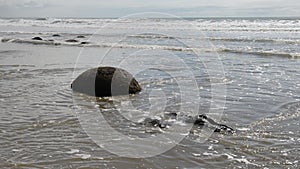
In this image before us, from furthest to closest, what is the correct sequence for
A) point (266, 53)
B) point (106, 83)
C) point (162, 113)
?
point (266, 53) → point (106, 83) → point (162, 113)

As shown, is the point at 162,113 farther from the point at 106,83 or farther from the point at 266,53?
the point at 266,53

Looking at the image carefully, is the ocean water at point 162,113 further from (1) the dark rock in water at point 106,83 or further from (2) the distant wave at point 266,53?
(2) the distant wave at point 266,53

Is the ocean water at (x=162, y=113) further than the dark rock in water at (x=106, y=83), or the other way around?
the dark rock in water at (x=106, y=83)

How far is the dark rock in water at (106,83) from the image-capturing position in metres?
8.88

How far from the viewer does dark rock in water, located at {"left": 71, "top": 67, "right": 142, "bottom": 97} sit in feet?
29.1

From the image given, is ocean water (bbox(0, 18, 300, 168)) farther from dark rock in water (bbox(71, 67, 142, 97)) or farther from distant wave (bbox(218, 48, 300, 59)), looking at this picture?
distant wave (bbox(218, 48, 300, 59))

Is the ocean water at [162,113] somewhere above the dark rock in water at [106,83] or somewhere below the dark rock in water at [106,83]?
below

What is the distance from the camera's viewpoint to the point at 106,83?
29.3 ft

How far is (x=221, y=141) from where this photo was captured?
18.7ft

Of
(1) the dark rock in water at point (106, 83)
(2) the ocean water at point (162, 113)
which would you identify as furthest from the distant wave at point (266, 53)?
(1) the dark rock in water at point (106, 83)

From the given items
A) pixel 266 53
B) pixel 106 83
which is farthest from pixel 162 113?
pixel 266 53

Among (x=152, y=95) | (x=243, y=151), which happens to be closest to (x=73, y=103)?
(x=152, y=95)

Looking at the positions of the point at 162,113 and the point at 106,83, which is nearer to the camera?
the point at 162,113

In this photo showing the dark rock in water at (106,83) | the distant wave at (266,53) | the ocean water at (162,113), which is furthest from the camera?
the distant wave at (266,53)
